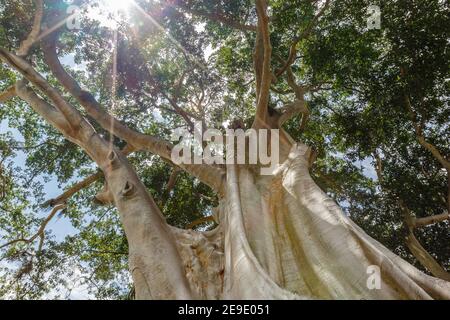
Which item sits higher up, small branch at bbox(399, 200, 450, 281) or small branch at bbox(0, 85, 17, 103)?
small branch at bbox(0, 85, 17, 103)

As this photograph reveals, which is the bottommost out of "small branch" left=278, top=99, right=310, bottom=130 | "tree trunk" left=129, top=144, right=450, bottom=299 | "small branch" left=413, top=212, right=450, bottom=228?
"tree trunk" left=129, top=144, right=450, bottom=299

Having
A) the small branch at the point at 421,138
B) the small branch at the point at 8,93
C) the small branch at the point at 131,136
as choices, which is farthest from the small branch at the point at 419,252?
the small branch at the point at 8,93

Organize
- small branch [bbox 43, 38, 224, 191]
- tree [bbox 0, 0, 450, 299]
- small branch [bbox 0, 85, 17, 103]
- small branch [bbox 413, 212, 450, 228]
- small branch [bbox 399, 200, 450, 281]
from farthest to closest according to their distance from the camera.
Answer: small branch [bbox 413, 212, 450, 228] < small branch [bbox 0, 85, 17, 103] < small branch [bbox 399, 200, 450, 281] < small branch [bbox 43, 38, 224, 191] < tree [bbox 0, 0, 450, 299]

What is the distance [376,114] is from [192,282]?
5.82m

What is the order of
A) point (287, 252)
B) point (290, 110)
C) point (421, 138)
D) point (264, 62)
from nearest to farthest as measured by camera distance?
point (287, 252) < point (264, 62) < point (290, 110) < point (421, 138)

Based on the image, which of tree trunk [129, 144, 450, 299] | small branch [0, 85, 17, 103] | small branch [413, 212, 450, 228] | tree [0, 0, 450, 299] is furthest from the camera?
small branch [413, 212, 450, 228]

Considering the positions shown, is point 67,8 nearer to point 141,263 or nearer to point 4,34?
point 4,34

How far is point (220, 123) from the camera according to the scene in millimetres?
8938

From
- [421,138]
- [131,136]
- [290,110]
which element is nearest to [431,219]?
[421,138]

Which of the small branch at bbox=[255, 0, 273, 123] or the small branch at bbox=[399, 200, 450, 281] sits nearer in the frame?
the small branch at bbox=[255, 0, 273, 123]

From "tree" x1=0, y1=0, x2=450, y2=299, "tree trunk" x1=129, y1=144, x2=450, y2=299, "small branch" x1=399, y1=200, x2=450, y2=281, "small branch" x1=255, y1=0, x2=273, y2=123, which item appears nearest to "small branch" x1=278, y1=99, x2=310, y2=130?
"tree" x1=0, y1=0, x2=450, y2=299

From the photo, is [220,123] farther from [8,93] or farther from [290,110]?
[8,93]

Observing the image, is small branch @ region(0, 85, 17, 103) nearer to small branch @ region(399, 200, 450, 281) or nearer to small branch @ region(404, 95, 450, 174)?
small branch @ region(404, 95, 450, 174)

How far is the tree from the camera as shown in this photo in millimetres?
3611
